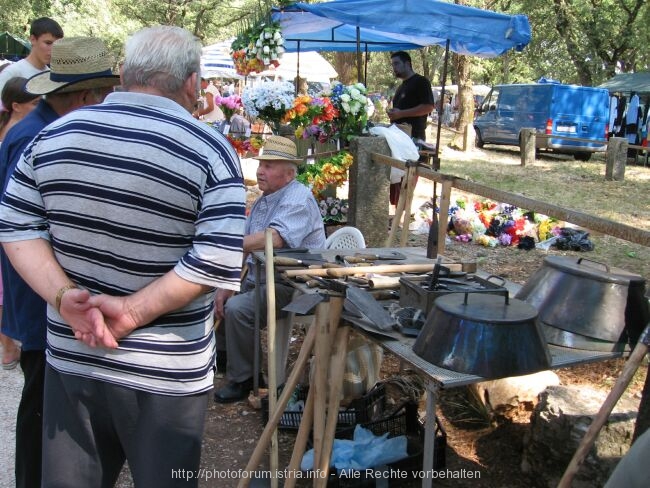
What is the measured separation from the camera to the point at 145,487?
6.25 ft

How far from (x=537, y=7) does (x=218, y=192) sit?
27.1 metres

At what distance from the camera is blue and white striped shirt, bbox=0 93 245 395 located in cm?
174

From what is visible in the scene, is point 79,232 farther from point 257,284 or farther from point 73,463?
point 257,284

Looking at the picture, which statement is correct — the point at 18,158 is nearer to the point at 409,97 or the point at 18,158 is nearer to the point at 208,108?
the point at 409,97

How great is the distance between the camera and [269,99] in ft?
19.1

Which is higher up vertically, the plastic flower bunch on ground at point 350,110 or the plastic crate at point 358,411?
the plastic flower bunch on ground at point 350,110

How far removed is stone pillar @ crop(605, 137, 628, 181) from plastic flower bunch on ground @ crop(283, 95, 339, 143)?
10008 mm

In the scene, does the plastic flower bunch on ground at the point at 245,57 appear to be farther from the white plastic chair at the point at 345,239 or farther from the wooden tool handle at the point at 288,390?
the wooden tool handle at the point at 288,390

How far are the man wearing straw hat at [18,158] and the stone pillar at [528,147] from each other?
15.5m

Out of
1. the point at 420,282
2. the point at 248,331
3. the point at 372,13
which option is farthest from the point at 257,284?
the point at 372,13

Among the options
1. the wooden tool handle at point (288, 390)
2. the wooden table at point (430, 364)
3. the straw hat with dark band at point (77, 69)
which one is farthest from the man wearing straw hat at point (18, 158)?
the wooden table at point (430, 364)

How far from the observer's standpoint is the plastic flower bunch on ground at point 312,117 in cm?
604

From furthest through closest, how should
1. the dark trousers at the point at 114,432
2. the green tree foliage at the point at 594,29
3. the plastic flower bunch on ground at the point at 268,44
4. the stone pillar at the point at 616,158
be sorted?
the green tree foliage at the point at 594,29 → the stone pillar at the point at 616,158 → the plastic flower bunch on ground at the point at 268,44 → the dark trousers at the point at 114,432

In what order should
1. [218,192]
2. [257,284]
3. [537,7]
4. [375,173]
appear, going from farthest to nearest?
1. [537,7]
2. [375,173]
3. [257,284]
4. [218,192]
